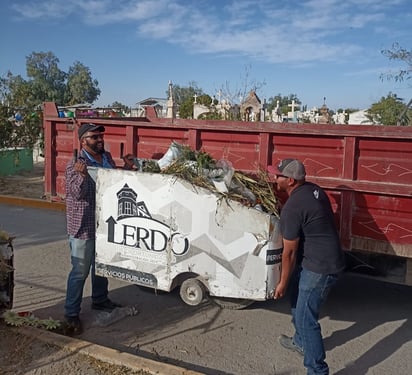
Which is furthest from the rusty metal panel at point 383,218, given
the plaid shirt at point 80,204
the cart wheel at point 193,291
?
the plaid shirt at point 80,204

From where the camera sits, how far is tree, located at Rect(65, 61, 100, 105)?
62659 millimetres

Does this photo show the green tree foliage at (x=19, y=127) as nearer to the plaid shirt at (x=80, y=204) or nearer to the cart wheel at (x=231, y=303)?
the plaid shirt at (x=80, y=204)

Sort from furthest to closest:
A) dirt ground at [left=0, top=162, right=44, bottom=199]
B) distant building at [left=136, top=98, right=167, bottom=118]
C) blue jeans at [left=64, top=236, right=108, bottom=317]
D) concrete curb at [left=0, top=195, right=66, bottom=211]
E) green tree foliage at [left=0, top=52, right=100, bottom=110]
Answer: green tree foliage at [left=0, top=52, right=100, bottom=110], dirt ground at [left=0, top=162, right=44, bottom=199], concrete curb at [left=0, top=195, right=66, bottom=211], distant building at [left=136, top=98, right=167, bottom=118], blue jeans at [left=64, top=236, right=108, bottom=317]

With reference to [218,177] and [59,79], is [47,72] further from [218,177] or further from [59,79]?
[218,177]

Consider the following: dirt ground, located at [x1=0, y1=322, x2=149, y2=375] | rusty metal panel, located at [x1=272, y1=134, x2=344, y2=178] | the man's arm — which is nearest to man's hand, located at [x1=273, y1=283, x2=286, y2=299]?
the man's arm

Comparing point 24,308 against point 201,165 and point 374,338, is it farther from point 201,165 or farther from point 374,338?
point 374,338

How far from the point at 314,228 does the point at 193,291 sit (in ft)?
4.04

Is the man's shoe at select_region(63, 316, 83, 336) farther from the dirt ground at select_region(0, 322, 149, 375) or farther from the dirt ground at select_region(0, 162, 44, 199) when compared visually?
the dirt ground at select_region(0, 162, 44, 199)

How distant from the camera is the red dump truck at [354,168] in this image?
388 cm

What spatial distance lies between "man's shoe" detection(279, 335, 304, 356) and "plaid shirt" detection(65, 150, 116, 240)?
185 centimetres

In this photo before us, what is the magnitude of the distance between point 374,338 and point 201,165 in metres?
2.17

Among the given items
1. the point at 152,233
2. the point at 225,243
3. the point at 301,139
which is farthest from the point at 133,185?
the point at 301,139

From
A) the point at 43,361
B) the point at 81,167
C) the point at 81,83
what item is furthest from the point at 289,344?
the point at 81,83

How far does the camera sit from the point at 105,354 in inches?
137
